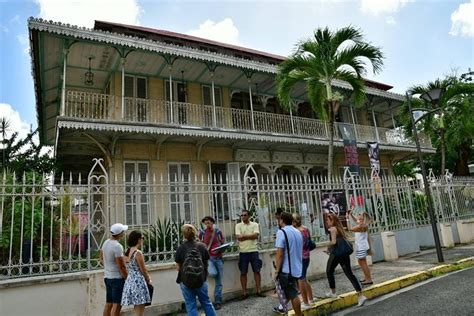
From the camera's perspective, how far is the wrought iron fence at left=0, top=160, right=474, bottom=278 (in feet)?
16.1

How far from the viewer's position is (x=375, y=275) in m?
7.01

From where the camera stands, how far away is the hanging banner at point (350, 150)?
12.5 meters

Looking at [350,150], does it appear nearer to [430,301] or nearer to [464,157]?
[430,301]

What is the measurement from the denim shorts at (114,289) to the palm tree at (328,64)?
737 centimetres

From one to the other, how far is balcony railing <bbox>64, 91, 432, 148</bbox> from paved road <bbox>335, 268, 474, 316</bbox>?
24.8 feet

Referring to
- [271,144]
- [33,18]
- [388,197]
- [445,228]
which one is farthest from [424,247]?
[33,18]

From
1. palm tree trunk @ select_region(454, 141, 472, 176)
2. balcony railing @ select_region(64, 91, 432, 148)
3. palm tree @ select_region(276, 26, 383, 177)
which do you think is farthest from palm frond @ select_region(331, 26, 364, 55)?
palm tree trunk @ select_region(454, 141, 472, 176)

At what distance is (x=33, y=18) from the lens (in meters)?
8.55

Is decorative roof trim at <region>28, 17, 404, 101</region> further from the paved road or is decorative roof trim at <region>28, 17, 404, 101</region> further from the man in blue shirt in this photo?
the paved road

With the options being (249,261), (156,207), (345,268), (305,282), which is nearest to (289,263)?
(305,282)

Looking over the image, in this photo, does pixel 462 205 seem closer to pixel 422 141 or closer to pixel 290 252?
pixel 422 141

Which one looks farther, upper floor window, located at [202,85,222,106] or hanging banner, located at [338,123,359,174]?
upper floor window, located at [202,85,222,106]

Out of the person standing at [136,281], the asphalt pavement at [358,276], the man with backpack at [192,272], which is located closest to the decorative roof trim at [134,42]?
the person standing at [136,281]

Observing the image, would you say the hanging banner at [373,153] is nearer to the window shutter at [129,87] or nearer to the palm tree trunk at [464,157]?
the palm tree trunk at [464,157]
